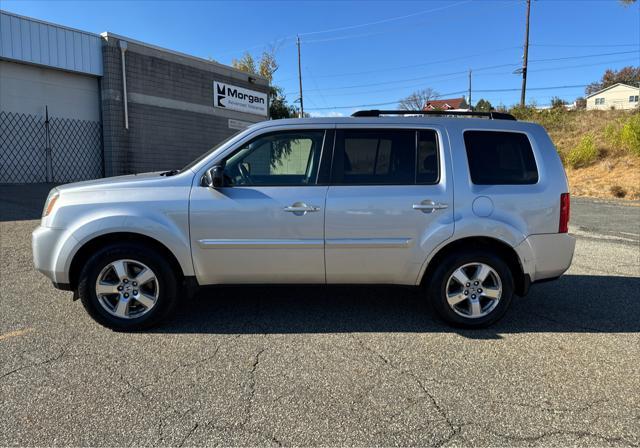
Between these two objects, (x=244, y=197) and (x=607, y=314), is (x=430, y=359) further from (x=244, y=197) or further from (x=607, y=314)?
(x=607, y=314)

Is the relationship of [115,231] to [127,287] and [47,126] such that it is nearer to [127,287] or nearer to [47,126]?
[127,287]

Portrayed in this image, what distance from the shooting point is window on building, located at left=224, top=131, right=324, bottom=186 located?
4098 mm

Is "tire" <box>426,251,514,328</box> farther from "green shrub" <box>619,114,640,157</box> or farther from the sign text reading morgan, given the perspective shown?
"green shrub" <box>619,114,640,157</box>

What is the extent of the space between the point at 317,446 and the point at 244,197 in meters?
2.17

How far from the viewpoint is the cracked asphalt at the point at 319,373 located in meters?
2.64

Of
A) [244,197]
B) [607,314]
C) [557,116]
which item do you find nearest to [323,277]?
[244,197]

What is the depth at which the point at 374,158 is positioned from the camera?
4141mm

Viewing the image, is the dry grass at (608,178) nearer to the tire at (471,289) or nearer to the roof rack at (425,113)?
the roof rack at (425,113)

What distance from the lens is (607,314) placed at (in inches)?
184

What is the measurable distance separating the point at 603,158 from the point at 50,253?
89.5ft

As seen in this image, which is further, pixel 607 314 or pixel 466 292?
pixel 607 314

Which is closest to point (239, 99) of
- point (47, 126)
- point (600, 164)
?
point (47, 126)

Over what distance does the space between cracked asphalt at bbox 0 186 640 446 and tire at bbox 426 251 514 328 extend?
15cm

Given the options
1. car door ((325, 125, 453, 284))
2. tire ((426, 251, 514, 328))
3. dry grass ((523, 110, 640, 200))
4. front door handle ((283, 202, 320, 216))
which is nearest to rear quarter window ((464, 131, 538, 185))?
car door ((325, 125, 453, 284))
